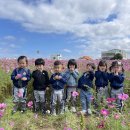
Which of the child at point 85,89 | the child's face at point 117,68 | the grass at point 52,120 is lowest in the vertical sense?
the grass at point 52,120

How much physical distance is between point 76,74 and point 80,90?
376mm

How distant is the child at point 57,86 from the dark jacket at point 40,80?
146 mm

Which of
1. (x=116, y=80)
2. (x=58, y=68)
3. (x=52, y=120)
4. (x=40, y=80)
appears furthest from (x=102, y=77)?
(x=52, y=120)

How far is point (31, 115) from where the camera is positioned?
6.87m

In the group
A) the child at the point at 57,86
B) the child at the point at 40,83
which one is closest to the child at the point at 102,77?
the child at the point at 57,86

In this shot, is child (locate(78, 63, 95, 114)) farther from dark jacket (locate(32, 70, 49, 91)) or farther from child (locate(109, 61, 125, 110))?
dark jacket (locate(32, 70, 49, 91))

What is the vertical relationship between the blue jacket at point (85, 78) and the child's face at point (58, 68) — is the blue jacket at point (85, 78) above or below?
below

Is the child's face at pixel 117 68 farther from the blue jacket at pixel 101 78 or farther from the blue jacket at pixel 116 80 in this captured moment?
the blue jacket at pixel 101 78

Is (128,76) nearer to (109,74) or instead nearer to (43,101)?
(109,74)

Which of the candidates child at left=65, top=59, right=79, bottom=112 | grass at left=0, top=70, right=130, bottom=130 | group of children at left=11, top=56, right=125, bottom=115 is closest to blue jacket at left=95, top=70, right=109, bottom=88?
group of children at left=11, top=56, right=125, bottom=115

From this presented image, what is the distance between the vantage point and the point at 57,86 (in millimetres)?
7723

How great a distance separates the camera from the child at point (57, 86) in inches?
302

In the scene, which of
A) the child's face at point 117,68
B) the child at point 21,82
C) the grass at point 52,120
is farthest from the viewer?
the child's face at point 117,68

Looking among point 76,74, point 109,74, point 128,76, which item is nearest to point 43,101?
point 76,74
